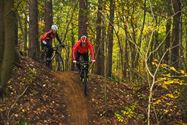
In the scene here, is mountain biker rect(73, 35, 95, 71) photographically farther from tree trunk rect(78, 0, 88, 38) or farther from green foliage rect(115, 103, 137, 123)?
tree trunk rect(78, 0, 88, 38)

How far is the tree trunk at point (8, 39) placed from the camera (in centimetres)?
1147

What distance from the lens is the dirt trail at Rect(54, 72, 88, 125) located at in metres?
12.5

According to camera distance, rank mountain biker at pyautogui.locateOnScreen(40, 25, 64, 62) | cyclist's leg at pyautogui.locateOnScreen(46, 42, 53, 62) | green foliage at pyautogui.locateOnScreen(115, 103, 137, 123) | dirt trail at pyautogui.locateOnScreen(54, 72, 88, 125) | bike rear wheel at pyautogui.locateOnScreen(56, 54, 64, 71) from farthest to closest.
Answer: bike rear wheel at pyautogui.locateOnScreen(56, 54, 64, 71), cyclist's leg at pyautogui.locateOnScreen(46, 42, 53, 62), mountain biker at pyautogui.locateOnScreen(40, 25, 64, 62), green foliage at pyautogui.locateOnScreen(115, 103, 137, 123), dirt trail at pyautogui.locateOnScreen(54, 72, 88, 125)

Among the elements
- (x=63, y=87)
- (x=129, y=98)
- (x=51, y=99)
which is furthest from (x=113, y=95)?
(x=51, y=99)

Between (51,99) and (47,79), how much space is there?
152 centimetres

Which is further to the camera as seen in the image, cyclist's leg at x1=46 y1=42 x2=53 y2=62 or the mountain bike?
the mountain bike

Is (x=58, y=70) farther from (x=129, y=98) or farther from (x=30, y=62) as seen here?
(x=129, y=98)

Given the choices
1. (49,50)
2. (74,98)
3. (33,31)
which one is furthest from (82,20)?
(74,98)

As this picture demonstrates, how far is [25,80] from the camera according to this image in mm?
12992

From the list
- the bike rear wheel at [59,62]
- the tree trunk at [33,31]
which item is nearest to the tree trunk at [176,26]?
the bike rear wheel at [59,62]

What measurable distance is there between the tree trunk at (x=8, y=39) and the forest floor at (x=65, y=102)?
58cm

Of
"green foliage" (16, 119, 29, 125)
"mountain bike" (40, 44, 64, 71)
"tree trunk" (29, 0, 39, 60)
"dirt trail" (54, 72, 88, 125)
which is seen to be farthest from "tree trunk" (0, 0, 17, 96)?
"tree trunk" (29, 0, 39, 60)

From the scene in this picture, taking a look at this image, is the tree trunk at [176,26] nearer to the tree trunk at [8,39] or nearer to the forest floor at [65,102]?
the forest floor at [65,102]

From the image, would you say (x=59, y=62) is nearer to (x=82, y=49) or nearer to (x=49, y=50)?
(x=49, y=50)
